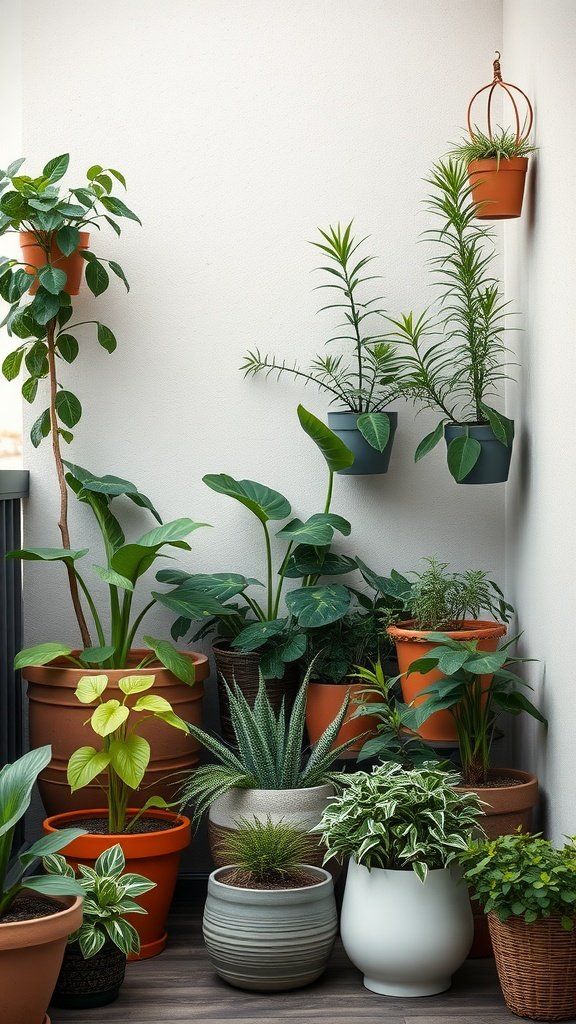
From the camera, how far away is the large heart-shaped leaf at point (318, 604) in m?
2.97

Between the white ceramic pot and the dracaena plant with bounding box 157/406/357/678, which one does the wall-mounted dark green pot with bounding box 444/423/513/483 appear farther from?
the white ceramic pot

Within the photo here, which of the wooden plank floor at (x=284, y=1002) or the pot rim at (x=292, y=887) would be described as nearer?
the wooden plank floor at (x=284, y=1002)

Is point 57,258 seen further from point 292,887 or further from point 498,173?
point 292,887

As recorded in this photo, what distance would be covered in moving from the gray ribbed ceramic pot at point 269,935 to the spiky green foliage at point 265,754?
339 millimetres

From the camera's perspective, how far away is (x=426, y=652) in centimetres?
290

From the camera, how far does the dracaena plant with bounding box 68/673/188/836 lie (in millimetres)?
2678

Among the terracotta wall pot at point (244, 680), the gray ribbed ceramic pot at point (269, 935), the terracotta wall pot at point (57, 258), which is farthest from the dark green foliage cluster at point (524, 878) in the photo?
the terracotta wall pot at point (57, 258)

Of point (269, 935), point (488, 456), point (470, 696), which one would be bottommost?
point (269, 935)

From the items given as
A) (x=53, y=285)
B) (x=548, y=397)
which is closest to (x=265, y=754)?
(x=548, y=397)

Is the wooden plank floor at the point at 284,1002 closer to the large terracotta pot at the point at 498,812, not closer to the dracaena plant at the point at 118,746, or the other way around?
the large terracotta pot at the point at 498,812

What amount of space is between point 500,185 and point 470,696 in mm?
1403

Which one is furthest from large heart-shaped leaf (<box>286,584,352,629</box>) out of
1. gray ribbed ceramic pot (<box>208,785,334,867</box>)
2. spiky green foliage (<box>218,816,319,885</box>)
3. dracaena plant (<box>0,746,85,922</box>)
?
dracaena plant (<box>0,746,85,922</box>)

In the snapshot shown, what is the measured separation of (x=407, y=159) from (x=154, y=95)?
0.84 metres

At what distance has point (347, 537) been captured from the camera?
344 centimetres
